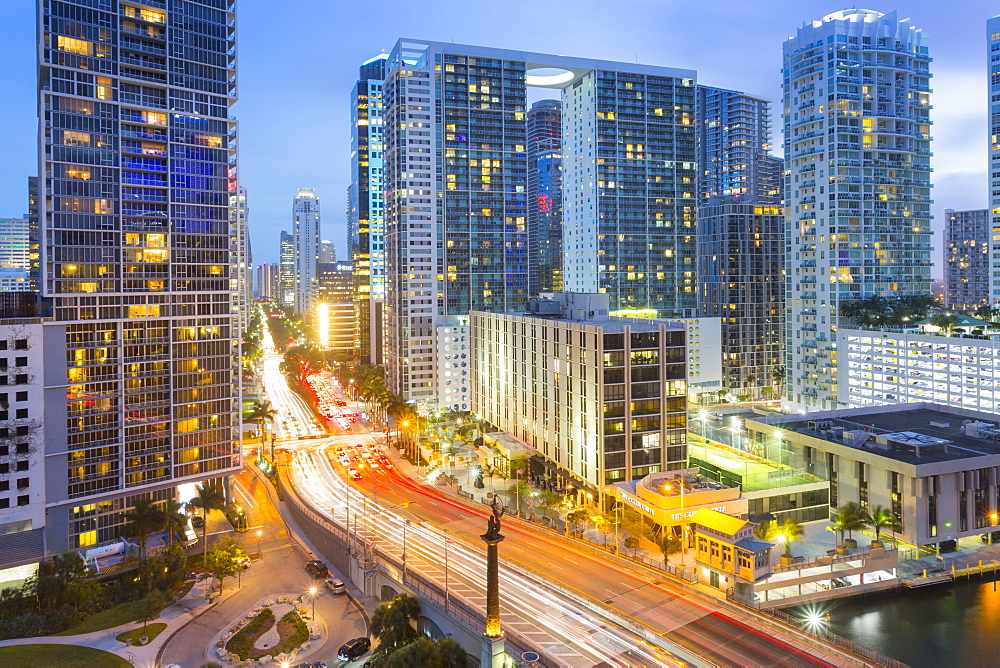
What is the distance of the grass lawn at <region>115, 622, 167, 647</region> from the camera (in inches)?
2928

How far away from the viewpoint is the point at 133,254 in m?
98.6

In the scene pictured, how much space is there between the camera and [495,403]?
488 feet

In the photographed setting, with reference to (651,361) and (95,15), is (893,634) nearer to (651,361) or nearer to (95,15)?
(651,361)

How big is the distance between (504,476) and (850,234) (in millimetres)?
92872

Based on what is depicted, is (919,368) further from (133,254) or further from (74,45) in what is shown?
(74,45)

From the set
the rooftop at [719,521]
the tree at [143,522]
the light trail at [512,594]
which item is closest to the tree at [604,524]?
the rooftop at [719,521]

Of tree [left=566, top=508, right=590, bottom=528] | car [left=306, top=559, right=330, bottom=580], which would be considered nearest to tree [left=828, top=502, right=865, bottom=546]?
tree [left=566, top=508, right=590, bottom=528]

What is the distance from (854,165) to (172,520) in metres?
146

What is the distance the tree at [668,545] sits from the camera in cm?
7900

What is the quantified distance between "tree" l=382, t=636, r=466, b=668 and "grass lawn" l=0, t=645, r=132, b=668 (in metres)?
30.1

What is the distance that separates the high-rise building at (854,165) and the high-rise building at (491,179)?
4342 centimetres

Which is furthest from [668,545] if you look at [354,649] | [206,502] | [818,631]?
[206,502]

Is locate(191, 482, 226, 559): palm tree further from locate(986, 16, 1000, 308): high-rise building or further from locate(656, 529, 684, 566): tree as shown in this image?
locate(986, 16, 1000, 308): high-rise building

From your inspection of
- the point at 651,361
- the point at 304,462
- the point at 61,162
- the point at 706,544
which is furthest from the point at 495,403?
the point at 61,162
